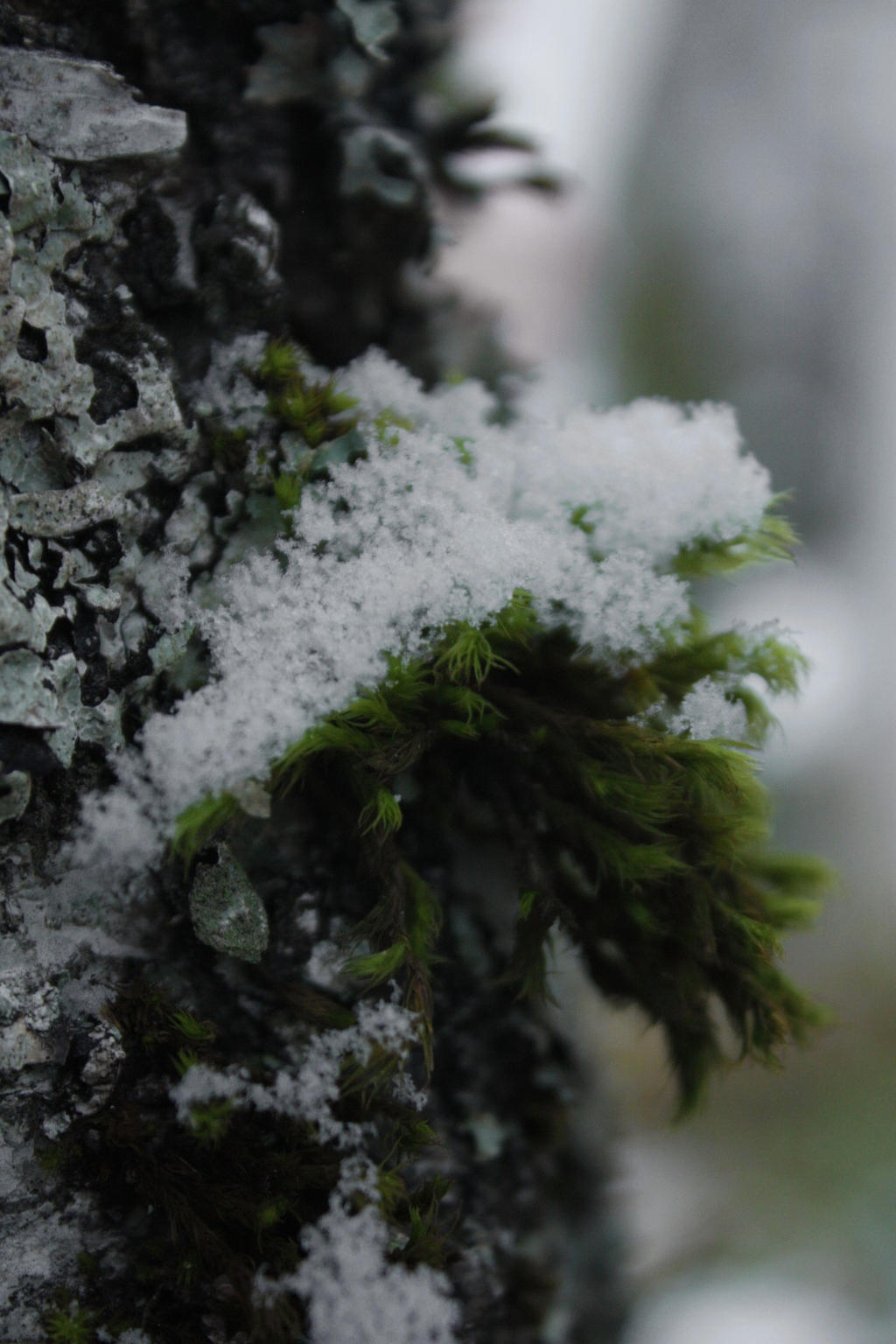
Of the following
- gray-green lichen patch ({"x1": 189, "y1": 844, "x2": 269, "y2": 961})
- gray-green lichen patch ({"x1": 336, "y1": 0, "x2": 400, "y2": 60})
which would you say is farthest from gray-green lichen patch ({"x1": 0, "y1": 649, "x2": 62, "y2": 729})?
gray-green lichen patch ({"x1": 336, "y1": 0, "x2": 400, "y2": 60})

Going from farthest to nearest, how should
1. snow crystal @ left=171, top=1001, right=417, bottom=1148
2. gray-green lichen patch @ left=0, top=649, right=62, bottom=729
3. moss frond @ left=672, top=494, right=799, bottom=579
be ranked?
moss frond @ left=672, top=494, right=799, bottom=579 < snow crystal @ left=171, top=1001, right=417, bottom=1148 < gray-green lichen patch @ left=0, top=649, right=62, bottom=729

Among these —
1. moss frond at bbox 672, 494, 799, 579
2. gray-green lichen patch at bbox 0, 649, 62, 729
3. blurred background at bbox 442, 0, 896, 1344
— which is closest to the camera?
gray-green lichen patch at bbox 0, 649, 62, 729

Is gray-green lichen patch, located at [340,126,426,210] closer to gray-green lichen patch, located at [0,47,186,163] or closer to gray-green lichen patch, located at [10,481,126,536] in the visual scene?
gray-green lichen patch, located at [0,47,186,163]

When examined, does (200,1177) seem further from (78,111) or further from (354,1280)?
(78,111)

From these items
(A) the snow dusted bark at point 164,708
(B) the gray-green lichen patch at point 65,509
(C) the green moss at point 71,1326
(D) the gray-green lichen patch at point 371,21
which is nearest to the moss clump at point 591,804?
(A) the snow dusted bark at point 164,708

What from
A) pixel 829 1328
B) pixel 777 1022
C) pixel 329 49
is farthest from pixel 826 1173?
pixel 329 49

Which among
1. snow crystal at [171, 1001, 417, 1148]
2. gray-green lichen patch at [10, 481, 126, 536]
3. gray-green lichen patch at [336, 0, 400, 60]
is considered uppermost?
gray-green lichen patch at [336, 0, 400, 60]

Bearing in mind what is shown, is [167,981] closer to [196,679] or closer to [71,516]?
[196,679]
